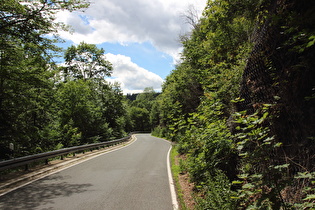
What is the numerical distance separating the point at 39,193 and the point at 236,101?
5.76 meters

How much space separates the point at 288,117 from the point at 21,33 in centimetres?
1021

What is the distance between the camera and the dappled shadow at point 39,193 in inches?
188

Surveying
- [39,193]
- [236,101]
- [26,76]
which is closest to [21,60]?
[26,76]

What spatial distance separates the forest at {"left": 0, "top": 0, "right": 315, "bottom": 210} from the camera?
3.37 m

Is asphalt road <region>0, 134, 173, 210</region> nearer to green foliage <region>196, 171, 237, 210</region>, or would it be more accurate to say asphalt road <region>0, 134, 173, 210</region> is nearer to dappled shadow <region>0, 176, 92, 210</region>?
dappled shadow <region>0, 176, 92, 210</region>

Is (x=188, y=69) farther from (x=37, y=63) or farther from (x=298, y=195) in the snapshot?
(x=298, y=195)

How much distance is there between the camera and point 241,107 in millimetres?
5887

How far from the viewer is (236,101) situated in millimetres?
4219

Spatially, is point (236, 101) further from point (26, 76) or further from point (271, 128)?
point (26, 76)

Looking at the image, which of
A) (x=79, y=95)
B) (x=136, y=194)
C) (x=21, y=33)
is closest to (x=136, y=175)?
(x=136, y=194)

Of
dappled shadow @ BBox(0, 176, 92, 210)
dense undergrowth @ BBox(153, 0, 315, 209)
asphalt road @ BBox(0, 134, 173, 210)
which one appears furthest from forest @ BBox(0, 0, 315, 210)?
dappled shadow @ BBox(0, 176, 92, 210)

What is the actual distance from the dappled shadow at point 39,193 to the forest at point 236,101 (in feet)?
12.2

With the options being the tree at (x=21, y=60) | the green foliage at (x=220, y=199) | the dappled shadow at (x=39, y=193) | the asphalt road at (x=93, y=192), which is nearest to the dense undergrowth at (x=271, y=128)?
the green foliage at (x=220, y=199)

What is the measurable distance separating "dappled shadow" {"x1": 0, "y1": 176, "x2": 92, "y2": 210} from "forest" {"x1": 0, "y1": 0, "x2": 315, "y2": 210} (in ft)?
12.2
